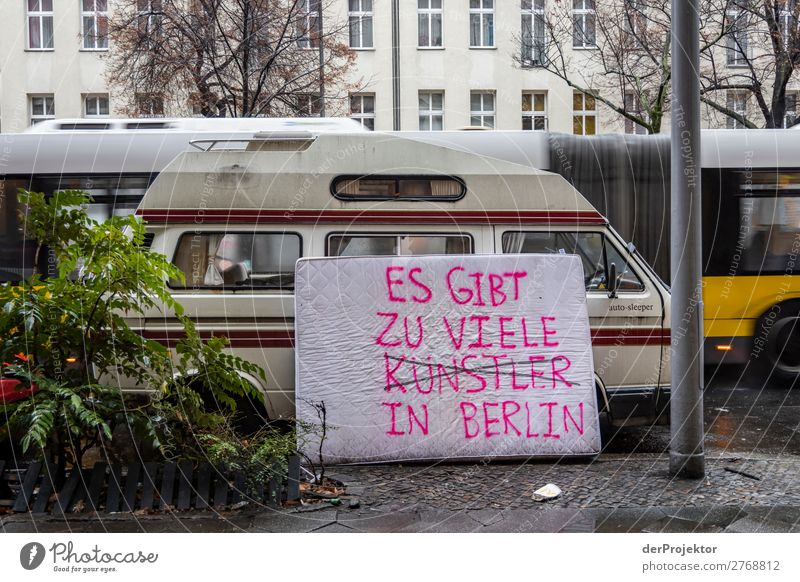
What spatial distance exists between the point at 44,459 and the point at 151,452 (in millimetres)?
730

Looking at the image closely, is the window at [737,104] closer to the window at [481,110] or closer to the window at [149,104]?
the window at [481,110]

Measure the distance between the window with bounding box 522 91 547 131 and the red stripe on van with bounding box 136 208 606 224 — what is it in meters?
4.11

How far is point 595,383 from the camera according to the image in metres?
7.07

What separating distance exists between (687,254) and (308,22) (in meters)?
9.34

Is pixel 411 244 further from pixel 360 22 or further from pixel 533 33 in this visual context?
pixel 533 33

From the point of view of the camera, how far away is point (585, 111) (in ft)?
51.1

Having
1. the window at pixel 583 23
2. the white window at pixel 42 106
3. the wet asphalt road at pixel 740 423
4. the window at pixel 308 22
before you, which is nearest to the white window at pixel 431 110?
the window at pixel 308 22

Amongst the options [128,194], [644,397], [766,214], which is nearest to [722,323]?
[766,214]

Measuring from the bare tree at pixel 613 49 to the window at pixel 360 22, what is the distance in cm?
238

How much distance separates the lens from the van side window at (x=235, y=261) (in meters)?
7.21

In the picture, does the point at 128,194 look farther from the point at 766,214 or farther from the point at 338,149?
the point at 766,214

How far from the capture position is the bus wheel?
11234 mm

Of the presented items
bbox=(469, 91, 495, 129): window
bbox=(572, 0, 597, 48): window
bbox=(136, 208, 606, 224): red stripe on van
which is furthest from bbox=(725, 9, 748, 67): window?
bbox=(136, 208, 606, 224): red stripe on van

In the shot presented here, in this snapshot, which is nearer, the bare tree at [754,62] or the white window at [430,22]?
the white window at [430,22]
